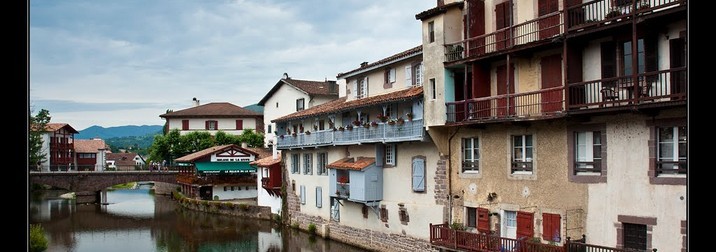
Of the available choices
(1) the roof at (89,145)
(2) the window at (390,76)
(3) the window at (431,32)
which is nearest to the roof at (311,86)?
(2) the window at (390,76)

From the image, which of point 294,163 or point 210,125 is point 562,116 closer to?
point 294,163

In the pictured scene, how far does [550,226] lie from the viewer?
19.0 metres

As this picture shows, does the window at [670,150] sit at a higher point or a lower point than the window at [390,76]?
lower

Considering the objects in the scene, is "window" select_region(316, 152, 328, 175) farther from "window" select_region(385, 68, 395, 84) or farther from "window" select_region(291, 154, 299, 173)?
"window" select_region(385, 68, 395, 84)

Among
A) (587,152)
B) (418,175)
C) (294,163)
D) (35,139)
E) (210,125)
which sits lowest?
(294,163)

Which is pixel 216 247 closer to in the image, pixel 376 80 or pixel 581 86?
pixel 376 80

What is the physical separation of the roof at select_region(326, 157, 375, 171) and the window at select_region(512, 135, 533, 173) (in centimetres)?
936

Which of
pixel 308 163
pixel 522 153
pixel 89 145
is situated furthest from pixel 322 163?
pixel 89 145

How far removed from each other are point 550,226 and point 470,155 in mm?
4847

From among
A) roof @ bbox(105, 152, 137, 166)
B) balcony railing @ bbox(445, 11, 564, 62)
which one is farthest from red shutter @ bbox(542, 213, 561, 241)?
roof @ bbox(105, 152, 137, 166)

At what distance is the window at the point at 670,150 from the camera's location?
1528 centimetres

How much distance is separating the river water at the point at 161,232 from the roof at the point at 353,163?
4.29m

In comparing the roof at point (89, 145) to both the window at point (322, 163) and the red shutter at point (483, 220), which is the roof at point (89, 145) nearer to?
the window at point (322, 163)

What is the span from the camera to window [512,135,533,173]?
20.2 meters
